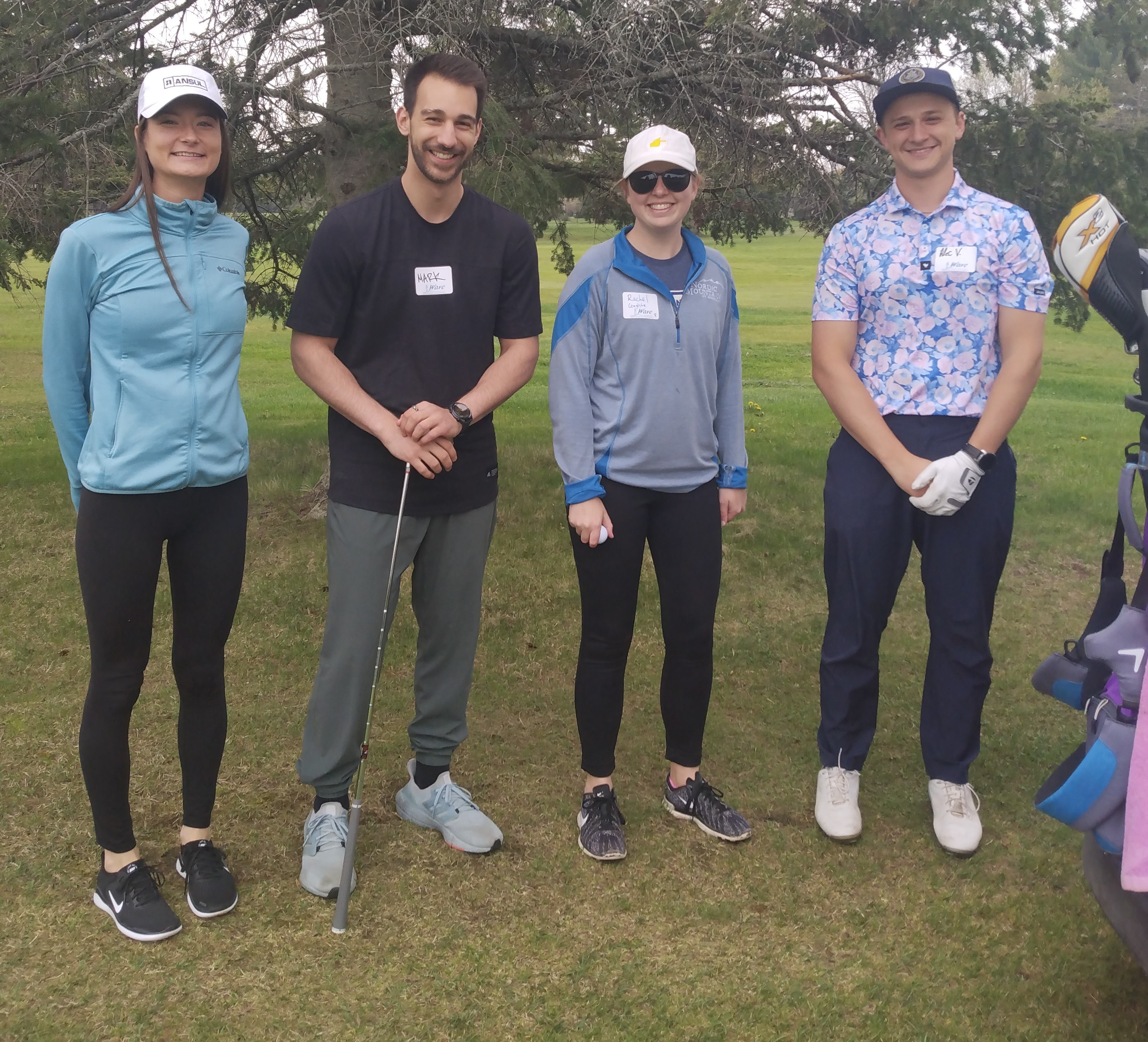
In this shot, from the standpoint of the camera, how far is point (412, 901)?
3158 mm

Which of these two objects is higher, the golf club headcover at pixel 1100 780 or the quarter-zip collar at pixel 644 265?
Result: the quarter-zip collar at pixel 644 265

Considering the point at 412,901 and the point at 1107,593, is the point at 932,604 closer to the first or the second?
the point at 1107,593

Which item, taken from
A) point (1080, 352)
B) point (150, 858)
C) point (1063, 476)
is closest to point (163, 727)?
point (150, 858)

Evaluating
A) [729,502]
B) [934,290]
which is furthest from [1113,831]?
[934,290]

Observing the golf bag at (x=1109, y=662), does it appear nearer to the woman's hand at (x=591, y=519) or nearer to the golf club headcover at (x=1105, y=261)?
the golf club headcover at (x=1105, y=261)

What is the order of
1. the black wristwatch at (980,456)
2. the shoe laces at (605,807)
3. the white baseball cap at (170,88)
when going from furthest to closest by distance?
the shoe laces at (605,807)
the black wristwatch at (980,456)
the white baseball cap at (170,88)

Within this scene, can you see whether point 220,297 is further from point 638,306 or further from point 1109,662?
point 1109,662

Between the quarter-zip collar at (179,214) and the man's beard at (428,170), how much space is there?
549mm

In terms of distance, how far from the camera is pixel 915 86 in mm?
3189

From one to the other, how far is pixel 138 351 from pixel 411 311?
28.4 inches

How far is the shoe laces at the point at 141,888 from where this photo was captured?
2982 mm

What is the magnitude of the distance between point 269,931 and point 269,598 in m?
3.09

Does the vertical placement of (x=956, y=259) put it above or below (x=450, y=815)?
above

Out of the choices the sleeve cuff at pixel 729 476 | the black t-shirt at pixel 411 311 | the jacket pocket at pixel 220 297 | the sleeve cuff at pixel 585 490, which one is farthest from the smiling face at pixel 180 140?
the sleeve cuff at pixel 729 476
